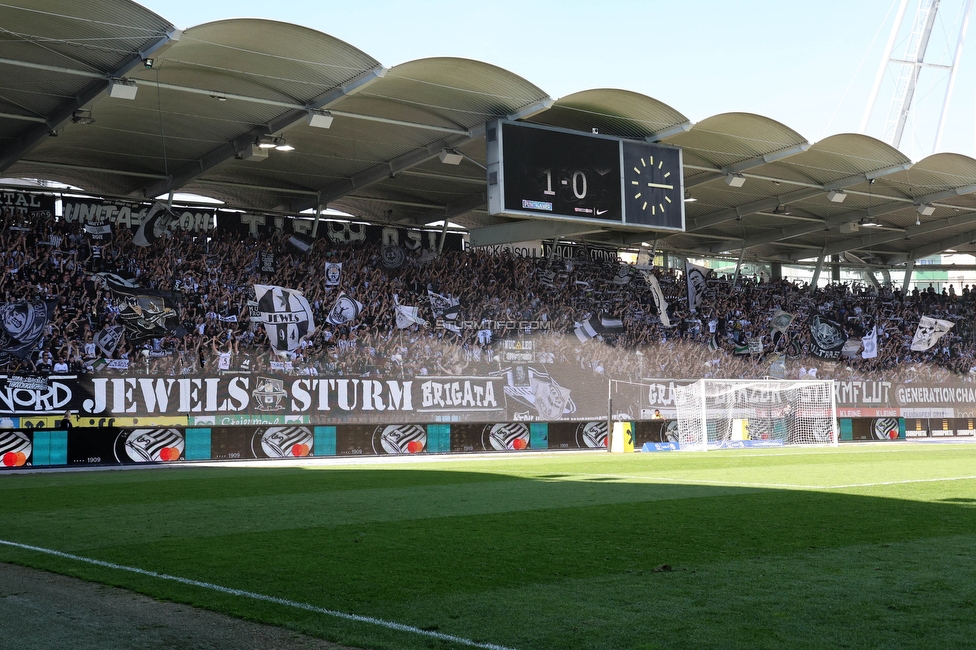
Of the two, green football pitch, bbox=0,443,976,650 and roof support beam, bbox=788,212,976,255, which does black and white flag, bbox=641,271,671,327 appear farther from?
green football pitch, bbox=0,443,976,650

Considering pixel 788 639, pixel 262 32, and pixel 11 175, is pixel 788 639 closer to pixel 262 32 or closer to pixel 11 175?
pixel 262 32

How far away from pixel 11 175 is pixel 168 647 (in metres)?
28.3

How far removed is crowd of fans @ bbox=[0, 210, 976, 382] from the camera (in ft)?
88.2

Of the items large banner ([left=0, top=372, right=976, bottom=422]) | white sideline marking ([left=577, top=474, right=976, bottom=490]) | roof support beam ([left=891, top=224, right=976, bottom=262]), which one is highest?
roof support beam ([left=891, top=224, right=976, bottom=262])

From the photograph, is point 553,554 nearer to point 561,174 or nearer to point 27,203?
point 561,174

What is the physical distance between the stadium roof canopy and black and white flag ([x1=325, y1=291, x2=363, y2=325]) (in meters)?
3.75

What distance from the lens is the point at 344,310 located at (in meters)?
31.2

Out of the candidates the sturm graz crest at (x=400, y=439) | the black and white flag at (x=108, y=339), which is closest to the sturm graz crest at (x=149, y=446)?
the black and white flag at (x=108, y=339)

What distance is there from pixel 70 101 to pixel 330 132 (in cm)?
683

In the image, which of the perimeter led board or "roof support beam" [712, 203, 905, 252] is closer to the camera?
the perimeter led board

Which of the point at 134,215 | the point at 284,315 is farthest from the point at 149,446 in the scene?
the point at 134,215

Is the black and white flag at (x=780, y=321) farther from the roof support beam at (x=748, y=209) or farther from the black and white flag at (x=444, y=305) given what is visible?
the black and white flag at (x=444, y=305)

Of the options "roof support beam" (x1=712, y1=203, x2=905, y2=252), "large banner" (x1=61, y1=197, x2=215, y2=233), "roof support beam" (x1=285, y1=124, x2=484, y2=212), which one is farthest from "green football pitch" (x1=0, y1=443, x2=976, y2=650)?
"roof support beam" (x1=712, y1=203, x2=905, y2=252)

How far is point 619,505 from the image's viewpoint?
12.9 metres
